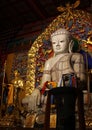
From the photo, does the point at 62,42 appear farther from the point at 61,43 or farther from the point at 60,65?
the point at 60,65

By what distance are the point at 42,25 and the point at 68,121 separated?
213 inches

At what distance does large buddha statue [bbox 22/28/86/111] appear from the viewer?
13.8ft

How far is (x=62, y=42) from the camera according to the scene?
4754 millimetres

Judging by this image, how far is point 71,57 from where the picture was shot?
4527 millimetres

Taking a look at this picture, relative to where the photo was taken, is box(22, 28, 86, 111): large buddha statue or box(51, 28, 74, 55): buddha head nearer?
box(22, 28, 86, 111): large buddha statue

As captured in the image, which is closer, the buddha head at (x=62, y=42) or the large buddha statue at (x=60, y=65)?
the large buddha statue at (x=60, y=65)

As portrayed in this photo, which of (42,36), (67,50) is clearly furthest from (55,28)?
(67,50)

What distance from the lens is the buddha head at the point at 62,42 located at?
4.74 meters

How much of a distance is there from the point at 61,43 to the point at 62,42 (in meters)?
0.03

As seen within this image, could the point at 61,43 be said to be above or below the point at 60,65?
above

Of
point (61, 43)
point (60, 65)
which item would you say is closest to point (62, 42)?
point (61, 43)

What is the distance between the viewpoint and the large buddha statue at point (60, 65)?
166 inches

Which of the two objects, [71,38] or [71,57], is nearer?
[71,57]

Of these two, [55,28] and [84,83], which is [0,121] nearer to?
[84,83]
